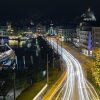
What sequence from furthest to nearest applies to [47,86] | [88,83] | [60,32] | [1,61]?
[60,32]
[1,61]
[88,83]
[47,86]

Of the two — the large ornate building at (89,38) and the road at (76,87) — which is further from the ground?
the large ornate building at (89,38)

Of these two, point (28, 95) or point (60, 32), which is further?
point (60, 32)

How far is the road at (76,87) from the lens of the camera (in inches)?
1294

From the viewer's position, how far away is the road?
32.9 m

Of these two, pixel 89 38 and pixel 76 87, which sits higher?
pixel 89 38

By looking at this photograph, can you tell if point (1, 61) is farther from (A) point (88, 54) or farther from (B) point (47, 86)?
(B) point (47, 86)

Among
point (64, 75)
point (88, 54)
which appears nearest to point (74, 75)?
point (64, 75)

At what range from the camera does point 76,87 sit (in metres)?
38.8

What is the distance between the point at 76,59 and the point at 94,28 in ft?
76.0

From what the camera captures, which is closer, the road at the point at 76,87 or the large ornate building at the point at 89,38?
the road at the point at 76,87

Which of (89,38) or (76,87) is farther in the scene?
(89,38)

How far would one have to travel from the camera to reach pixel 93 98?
31.8 metres

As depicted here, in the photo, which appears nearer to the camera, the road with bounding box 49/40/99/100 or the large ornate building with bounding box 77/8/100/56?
the road with bounding box 49/40/99/100

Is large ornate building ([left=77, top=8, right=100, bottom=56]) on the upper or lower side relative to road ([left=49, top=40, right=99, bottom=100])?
upper
